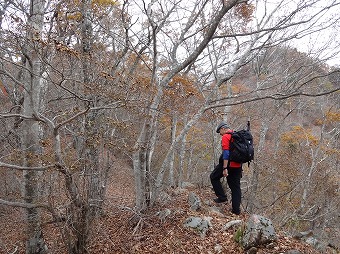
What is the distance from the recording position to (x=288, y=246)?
14.7 feet

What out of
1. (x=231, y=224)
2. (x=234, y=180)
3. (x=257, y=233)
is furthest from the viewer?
(x=234, y=180)

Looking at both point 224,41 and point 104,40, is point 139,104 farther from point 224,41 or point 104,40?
point 224,41

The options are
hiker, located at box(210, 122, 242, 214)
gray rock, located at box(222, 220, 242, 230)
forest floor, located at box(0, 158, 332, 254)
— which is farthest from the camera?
hiker, located at box(210, 122, 242, 214)

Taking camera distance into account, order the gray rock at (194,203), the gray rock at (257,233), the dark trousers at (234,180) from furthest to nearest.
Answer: the gray rock at (194,203) → the dark trousers at (234,180) → the gray rock at (257,233)

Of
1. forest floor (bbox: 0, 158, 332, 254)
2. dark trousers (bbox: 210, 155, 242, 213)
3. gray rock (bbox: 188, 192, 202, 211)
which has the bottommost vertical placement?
forest floor (bbox: 0, 158, 332, 254)

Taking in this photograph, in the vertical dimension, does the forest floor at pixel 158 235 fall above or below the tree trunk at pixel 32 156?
below

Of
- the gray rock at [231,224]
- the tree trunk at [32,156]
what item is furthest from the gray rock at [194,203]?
the tree trunk at [32,156]

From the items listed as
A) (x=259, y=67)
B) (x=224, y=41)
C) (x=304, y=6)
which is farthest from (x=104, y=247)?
(x=259, y=67)

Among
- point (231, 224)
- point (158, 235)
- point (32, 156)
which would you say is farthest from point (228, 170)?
point (32, 156)

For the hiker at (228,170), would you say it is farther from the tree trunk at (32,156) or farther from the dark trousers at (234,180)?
the tree trunk at (32,156)

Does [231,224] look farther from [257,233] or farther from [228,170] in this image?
[228,170]

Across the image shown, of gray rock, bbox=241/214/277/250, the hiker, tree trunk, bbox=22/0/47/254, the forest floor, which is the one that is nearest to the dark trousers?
the hiker

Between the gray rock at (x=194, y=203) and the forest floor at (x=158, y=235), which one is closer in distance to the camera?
the forest floor at (x=158, y=235)

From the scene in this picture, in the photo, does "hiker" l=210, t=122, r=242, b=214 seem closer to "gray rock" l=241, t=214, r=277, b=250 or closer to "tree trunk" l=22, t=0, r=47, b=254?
"gray rock" l=241, t=214, r=277, b=250
